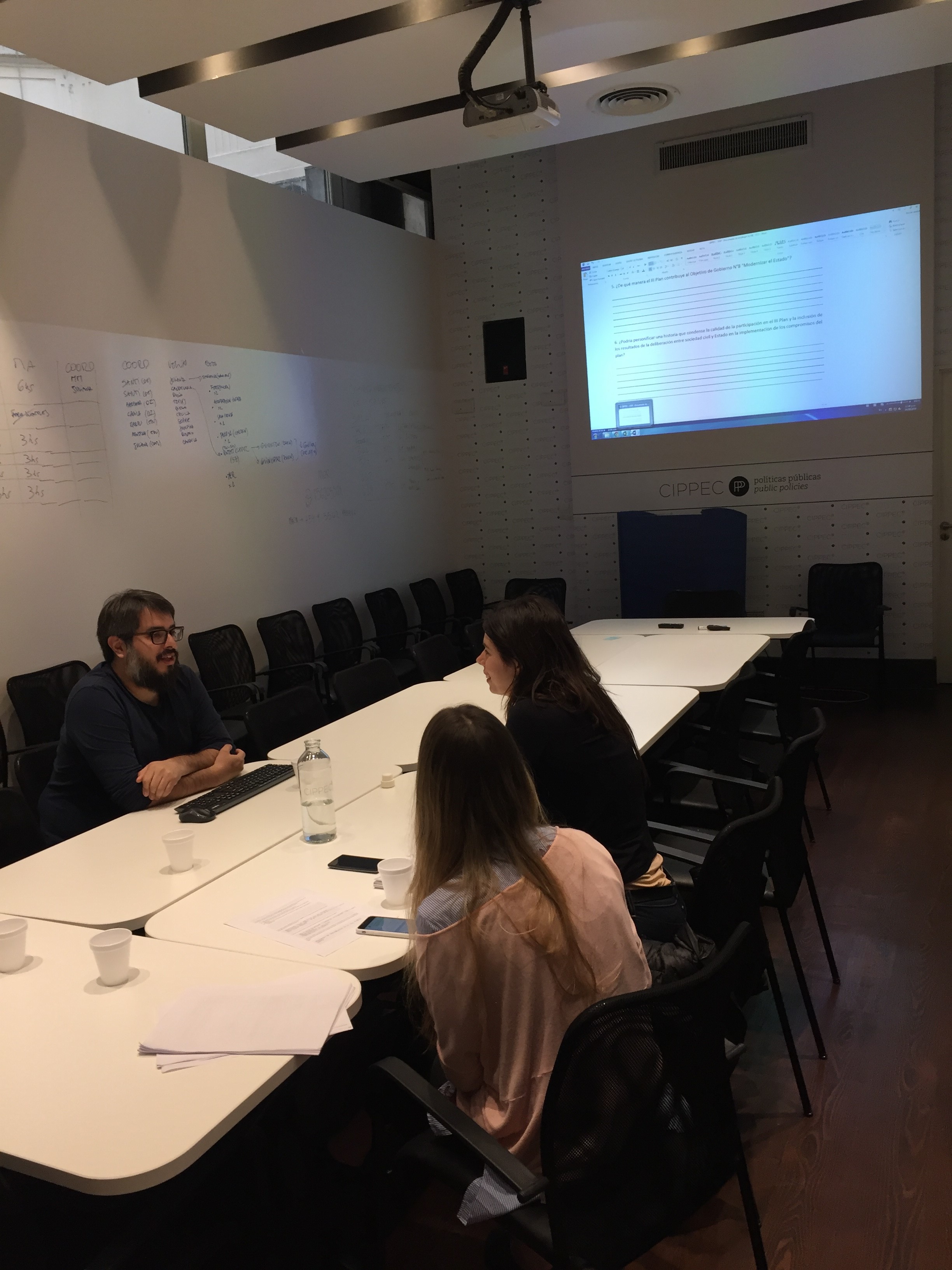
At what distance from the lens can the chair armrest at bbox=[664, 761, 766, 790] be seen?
118 inches

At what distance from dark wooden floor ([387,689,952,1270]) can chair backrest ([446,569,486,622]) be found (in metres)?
3.97

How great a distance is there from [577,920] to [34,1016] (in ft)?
3.22

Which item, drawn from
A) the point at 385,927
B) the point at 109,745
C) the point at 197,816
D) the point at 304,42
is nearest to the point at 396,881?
the point at 385,927

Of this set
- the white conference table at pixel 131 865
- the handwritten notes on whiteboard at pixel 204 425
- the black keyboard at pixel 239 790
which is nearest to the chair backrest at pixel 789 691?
the black keyboard at pixel 239 790

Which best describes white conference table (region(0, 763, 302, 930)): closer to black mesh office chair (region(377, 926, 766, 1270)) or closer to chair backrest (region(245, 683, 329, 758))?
chair backrest (region(245, 683, 329, 758))

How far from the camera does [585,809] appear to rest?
2.32m

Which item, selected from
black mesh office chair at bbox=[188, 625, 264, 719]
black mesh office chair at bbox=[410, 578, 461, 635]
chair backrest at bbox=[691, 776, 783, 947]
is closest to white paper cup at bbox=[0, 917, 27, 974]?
chair backrest at bbox=[691, 776, 783, 947]

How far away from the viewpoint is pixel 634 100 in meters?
5.17

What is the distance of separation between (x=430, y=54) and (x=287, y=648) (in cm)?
322

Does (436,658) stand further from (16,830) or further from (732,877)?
(732,877)

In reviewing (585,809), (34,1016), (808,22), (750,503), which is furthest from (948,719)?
(34,1016)

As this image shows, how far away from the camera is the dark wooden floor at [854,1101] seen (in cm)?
204

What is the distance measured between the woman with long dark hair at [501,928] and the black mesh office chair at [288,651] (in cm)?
395

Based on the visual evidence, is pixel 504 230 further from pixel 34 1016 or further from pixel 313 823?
pixel 34 1016
